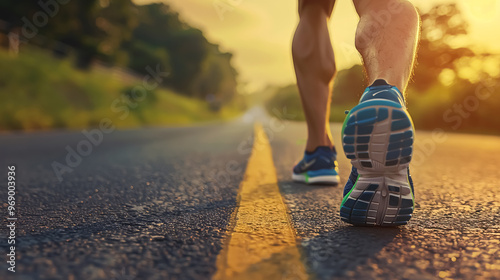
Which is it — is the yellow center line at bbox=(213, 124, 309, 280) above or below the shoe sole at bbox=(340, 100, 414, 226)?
below

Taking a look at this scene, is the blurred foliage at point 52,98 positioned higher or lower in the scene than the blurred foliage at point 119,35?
lower

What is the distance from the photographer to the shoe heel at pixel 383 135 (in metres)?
1.41

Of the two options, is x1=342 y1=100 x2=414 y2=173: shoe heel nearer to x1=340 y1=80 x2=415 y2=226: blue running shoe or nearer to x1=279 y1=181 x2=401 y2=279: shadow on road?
x1=340 y1=80 x2=415 y2=226: blue running shoe

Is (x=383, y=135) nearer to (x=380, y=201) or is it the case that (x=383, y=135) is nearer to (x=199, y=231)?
(x=380, y=201)

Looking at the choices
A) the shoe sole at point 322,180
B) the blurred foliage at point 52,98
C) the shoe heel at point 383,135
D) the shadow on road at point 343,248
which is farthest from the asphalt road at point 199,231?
the blurred foliage at point 52,98

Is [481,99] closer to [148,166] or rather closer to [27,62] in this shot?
[148,166]

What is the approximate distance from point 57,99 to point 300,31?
41.9ft

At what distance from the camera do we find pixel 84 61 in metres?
25.0

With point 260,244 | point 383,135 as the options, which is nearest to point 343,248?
point 260,244

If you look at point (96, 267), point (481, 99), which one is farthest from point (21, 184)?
point (481, 99)

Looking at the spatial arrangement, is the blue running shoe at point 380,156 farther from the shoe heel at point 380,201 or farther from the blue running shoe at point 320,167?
the blue running shoe at point 320,167

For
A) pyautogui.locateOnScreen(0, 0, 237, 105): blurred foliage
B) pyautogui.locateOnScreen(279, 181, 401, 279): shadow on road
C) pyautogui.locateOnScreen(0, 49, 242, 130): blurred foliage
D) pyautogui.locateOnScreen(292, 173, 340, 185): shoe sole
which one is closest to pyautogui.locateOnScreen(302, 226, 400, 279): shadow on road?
pyautogui.locateOnScreen(279, 181, 401, 279): shadow on road

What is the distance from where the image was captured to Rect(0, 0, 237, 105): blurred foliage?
66.4ft

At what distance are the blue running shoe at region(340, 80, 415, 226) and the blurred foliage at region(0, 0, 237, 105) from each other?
19804mm
